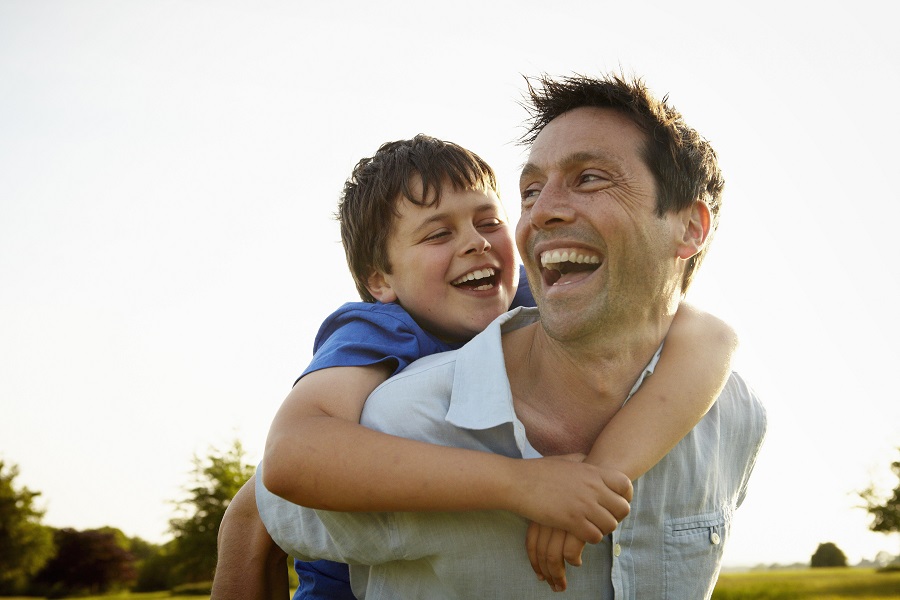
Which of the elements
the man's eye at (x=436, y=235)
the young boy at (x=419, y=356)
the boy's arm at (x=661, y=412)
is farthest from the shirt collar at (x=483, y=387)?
the man's eye at (x=436, y=235)

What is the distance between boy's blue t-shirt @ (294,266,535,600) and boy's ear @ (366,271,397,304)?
0.43 meters

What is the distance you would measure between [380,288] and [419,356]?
850 millimetres

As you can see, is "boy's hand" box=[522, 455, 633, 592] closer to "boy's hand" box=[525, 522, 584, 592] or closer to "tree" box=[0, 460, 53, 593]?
"boy's hand" box=[525, 522, 584, 592]

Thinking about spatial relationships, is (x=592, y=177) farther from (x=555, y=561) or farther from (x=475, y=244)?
(x=555, y=561)

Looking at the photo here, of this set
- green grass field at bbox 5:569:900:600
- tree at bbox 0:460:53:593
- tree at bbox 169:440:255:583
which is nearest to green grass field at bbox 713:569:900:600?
green grass field at bbox 5:569:900:600

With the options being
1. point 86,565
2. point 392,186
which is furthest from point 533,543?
point 86,565

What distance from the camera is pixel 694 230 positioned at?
3.40m

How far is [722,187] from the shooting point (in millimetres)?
3621

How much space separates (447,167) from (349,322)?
1.04 metres

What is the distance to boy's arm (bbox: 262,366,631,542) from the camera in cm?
244

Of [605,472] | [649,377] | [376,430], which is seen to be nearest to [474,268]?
[649,377]

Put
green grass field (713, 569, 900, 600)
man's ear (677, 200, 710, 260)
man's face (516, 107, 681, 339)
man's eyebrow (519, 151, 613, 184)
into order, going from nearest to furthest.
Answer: man's face (516, 107, 681, 339) → man's eyebrow (519, 151, 613, 184) → man's ear (677, 200, 710, 260) → green grass field (713, 569, 900, 600)

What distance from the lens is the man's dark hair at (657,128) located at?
321 centimetres

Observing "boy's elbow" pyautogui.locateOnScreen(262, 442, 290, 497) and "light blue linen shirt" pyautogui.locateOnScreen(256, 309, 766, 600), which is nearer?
"boy's elbow" pyautogui.locateOnScreen(262, 442, 290, 497)
